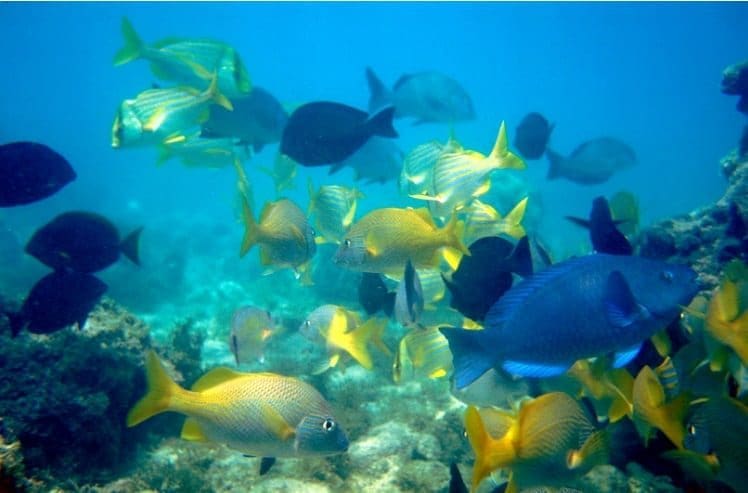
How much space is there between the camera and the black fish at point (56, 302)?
13.2ft

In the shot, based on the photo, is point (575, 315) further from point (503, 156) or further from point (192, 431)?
point (192, 431)

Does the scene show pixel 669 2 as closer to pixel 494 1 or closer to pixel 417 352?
pixel 494 1

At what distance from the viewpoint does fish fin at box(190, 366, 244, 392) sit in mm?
2756

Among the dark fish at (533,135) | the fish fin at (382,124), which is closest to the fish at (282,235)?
the fish fin at (382,124)

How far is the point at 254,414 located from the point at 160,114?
2.98 meters

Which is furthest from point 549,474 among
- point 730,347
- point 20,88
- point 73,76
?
point 20,88

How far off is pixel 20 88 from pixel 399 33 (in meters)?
99.3

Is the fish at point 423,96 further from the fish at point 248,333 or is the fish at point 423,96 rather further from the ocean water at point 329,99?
the fish at point 248,333

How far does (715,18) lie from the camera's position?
65.9m

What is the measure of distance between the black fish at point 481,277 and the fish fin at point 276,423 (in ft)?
4.65

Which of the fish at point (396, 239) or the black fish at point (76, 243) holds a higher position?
the fish at point (396, 239)

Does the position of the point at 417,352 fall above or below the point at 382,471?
above

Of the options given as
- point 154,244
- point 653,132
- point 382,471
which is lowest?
point 653,132

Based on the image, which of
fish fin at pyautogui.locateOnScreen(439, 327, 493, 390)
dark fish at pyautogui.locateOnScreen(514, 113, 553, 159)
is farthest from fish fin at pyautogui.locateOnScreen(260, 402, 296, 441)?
dark fish at pyautogui.locateOnScreen(514, 113, 553, 159)
